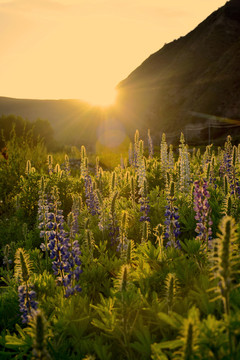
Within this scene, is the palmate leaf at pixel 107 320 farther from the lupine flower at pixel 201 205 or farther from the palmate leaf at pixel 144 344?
the lupine flower at pixel 201 205

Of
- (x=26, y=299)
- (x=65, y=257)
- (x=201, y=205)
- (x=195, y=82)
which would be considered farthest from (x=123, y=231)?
(x=195, y=82)

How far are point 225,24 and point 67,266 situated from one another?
134 metres

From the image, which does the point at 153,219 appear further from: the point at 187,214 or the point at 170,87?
the point at 170,87

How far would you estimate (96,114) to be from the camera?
13638 cm

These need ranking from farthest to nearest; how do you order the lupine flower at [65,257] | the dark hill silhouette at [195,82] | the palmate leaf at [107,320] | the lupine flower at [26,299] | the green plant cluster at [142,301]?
the dark hill silhouette at [195,82] → the lupine flower at [65,257] → the lupine flower at [26,299] → the palmate leaf at [107,320] → the green plant cluster at [142,301]

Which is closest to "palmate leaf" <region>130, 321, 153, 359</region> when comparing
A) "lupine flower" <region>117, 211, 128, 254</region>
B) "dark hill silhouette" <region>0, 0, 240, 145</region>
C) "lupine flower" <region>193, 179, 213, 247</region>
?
"lupine flower" <region>117, 211, 128, 254</region>

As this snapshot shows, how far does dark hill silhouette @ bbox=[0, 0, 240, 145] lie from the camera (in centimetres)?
8156

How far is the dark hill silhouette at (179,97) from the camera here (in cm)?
8156

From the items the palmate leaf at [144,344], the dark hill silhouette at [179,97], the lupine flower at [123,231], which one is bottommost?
the palmate leaf at [144,344]

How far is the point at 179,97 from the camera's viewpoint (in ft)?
314

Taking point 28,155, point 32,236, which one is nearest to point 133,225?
point 32,236

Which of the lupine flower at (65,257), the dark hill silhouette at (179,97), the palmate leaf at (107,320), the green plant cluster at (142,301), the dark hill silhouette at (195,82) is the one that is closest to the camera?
the green plant cluster at (142,301)

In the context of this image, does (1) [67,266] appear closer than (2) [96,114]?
Yes

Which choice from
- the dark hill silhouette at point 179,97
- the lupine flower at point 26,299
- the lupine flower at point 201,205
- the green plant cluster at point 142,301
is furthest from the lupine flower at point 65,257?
the dark hill silhouette at point 179,97
